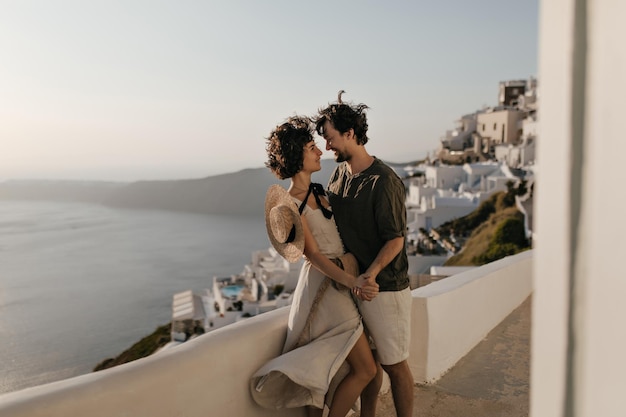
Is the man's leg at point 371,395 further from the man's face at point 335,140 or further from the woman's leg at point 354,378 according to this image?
the man's face at point 335,140

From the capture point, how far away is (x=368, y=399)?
2.35 metres

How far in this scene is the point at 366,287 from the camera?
206 cm

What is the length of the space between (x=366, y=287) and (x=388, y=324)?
0.21m

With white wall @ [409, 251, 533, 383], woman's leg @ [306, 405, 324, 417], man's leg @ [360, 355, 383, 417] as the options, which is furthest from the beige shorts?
white wall @ [409, 251, 533, 383]

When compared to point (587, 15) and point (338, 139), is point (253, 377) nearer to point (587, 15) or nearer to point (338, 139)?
point (338, 139)

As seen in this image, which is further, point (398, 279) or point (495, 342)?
point (495, 342)

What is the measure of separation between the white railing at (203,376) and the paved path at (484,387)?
0.40 ft

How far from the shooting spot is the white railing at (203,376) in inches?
61.2

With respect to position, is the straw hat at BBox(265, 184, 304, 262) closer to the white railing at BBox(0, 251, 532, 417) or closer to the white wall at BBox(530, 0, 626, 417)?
the white railing at BBox(0, 251, 532, 417)

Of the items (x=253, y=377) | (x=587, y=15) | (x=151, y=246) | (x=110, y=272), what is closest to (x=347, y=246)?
(x=253, y=377)

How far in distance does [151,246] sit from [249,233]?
1362 cm

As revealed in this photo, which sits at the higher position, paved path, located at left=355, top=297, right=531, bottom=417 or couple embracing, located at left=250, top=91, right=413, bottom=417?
couple embracing, located at left=250, top=91, right=413, bottom=417

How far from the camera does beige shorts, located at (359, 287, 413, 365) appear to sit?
217cm

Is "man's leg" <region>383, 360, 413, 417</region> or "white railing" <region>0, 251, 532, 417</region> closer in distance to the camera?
"white railing" <region>0, 251, 532, 417</region>
